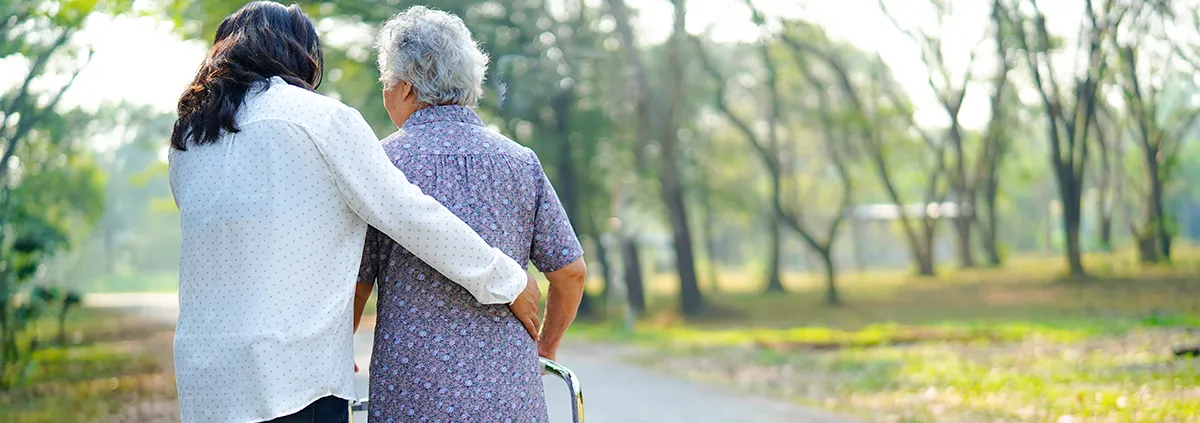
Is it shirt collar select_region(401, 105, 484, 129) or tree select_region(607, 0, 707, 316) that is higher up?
shirt collar select_region(401, 105, 484, 129)

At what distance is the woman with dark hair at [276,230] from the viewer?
2379 millimetres

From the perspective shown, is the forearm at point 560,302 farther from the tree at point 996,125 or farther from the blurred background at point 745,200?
the tree at point 996,125

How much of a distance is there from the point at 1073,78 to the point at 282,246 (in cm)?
2629

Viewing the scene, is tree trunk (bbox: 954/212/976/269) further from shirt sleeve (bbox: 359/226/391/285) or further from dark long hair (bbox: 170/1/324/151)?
dark long hair (bbox: 170/1/324/151)

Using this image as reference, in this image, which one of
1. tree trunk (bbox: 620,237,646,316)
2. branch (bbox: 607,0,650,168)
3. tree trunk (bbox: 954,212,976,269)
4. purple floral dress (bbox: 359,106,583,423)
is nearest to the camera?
purple floral dress (bbox: 359,106,583,423)

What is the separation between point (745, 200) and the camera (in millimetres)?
36750

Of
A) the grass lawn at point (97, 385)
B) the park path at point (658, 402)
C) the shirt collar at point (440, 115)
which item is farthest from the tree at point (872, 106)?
the shirt collar at point (440, 115)

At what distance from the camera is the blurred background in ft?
32.2

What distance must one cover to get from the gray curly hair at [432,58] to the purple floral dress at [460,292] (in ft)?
0.14

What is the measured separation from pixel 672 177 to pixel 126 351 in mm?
10563

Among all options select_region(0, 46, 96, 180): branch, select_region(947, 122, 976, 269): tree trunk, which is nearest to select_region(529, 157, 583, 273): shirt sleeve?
select_region(0, 46, 96, 180): branch

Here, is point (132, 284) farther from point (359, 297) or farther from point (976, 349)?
point (359, 297)

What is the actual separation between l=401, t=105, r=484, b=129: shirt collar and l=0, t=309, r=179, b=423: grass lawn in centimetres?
708

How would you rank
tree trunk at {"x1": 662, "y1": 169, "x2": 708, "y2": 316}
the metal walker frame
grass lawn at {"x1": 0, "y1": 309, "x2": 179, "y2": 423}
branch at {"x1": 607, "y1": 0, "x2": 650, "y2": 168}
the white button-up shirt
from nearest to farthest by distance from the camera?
the white button-up shirt → the metal walker frame → grass lawn at {"x1": 0, "y1": 309, "x2": 179, "y2": 423} → branch at {"x1": 607, "y1": 0, "x2": 650, "y2": 168} → tree trunk at {"x1": 662, "y1": 169, "x2": 708, "y2": 316}
